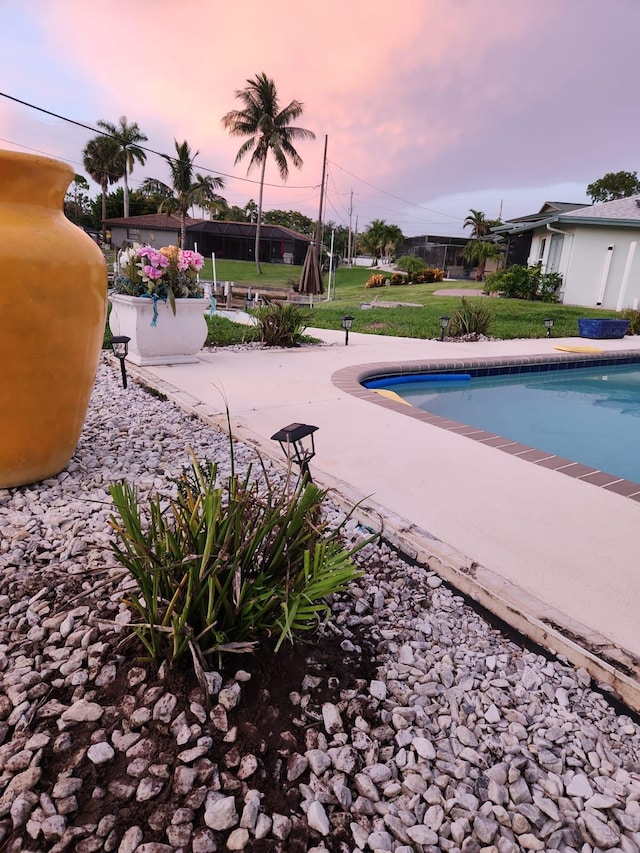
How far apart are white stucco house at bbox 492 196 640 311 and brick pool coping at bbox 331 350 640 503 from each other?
8.20m

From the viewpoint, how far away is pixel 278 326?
303 inches

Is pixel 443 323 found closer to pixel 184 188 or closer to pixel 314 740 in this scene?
pixel 314 740

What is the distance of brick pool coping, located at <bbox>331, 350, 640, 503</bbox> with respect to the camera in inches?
132

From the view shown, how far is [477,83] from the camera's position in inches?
390

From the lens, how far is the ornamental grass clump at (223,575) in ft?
4.63

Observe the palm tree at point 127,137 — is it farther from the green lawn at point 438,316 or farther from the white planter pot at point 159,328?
the white planter pot at point 159,328

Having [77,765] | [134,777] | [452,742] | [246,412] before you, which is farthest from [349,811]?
[246,412]

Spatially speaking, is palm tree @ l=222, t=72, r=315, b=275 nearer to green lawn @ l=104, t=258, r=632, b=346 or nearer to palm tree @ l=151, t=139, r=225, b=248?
palm tree @ l=151, t=139, r=225, b=248

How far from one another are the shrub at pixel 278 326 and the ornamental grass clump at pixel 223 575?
6.24 meters

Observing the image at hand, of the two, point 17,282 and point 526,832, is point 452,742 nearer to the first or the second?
point 526,832

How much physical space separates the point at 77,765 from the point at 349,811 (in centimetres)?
65

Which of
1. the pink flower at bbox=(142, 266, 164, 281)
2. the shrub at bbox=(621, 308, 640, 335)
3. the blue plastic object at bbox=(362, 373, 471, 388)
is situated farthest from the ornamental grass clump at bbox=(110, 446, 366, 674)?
the shrub at bbox=(621, 308, 640, 335)

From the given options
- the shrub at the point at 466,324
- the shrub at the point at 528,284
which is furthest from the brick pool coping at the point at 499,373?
the shrub at the point at 528,284

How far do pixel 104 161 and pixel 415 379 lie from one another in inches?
1671
